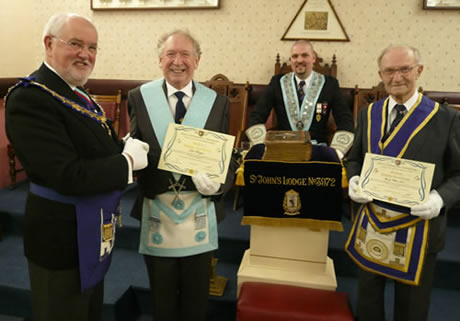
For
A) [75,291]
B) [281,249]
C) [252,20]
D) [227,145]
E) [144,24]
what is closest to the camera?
[75,291]

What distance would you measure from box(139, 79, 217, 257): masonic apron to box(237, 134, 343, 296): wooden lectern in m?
0.52

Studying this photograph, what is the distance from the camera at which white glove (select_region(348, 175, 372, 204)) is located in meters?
1.73

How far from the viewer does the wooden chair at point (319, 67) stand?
13.3 feet

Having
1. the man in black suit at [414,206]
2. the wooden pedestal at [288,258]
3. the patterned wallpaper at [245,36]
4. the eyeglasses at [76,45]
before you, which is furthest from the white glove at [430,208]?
the patterned wallpaper at [245,36]

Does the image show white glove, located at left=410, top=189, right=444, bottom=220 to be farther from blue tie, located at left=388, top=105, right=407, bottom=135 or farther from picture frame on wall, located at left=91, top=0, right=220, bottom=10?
picture frame on wall, located at left=91, top=0, right=220, bottom=10

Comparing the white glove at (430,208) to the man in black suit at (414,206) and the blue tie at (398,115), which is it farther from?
the blue tie at (398,115)

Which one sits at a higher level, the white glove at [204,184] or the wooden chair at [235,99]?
the wooden chair at [235,99]

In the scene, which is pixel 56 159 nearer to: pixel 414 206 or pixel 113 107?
pixel 414 206

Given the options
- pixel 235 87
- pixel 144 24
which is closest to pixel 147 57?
pixel 144 24

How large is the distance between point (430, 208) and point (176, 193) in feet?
3.60

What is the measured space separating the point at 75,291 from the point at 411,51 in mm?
1707

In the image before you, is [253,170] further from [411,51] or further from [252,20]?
[252,20]

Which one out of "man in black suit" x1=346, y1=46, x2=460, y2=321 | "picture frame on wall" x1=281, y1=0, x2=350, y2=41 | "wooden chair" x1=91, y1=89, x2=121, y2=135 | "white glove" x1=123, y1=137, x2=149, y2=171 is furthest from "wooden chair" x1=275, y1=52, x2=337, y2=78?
"white glove" x1=123, y1=137, x2=149, y2=171

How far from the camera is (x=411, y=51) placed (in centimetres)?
167
